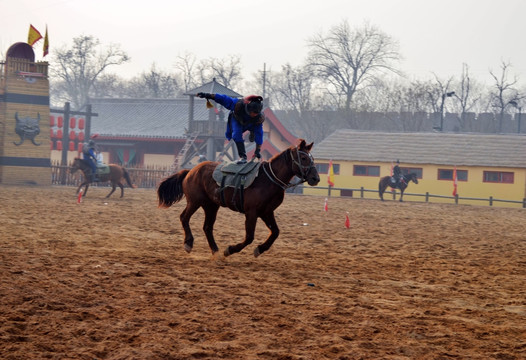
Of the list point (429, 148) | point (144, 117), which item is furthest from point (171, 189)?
point (144, 117)

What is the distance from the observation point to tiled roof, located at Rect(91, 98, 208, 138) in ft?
158

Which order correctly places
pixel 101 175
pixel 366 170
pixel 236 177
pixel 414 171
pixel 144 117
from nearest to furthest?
1. pixel 236 177
2. pixel 101 175
3. pixel 414 171
4. pixel 366 170
5. pixel 144 117

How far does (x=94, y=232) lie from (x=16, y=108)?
23078mm

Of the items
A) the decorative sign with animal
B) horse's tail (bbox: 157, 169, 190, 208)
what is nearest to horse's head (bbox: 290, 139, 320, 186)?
horse's tail (bbox: 157, 169, 190, 208)

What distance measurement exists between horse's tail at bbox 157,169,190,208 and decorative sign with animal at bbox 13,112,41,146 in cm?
2441

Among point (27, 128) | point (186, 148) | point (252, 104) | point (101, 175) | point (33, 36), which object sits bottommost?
point (101, 175)

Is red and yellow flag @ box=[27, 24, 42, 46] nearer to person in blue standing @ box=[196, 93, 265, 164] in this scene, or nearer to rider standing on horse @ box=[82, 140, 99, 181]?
rider standing on horse @ box=[82, 140, 99, 181]

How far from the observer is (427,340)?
575cm

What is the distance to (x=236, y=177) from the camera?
33.8ft

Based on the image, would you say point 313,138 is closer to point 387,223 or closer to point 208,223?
point 387,223

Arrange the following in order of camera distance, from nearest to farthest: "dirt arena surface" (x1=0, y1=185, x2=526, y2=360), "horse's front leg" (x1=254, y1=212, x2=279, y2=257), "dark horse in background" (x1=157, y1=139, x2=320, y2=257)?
1. "dirt arena surface" (x1=0, y1=185, x2=526, y2=360)
2. "dark horse in background" (x1=157, y1=139, x2=320, y2=257)
3. "horse's front leg" (x1=254, y1=212, x2=279, y2=257)

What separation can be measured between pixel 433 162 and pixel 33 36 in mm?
26458

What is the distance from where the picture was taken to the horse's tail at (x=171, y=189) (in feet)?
38.3

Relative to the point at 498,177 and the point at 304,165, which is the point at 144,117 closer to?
the point at 498,177
